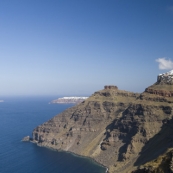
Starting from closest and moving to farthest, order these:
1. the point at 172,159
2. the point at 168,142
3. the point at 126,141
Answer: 1. the point at 172,159
2. the point at 168,142
3. the point at 126,141

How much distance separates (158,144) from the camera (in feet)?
492

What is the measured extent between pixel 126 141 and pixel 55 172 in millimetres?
51461

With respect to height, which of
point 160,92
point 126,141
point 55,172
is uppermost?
point 160,92

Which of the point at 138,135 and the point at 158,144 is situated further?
the point at 138,135

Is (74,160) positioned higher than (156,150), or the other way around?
(156,150)

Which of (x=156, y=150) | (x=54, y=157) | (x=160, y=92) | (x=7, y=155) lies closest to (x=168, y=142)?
(x=156, y=150)

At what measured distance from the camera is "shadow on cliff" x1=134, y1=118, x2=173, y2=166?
13932 centimetres

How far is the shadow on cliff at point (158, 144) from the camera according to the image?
139 metres

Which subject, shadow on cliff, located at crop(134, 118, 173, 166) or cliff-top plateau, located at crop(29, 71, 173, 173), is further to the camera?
cliff-top plateau, located at crop(29, 71, 173, 173)

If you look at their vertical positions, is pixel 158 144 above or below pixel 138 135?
below

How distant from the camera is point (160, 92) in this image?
620 feet

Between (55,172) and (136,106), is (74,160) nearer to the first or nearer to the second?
(55,172)

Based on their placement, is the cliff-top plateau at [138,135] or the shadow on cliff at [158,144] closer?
the shadow on cliff at [158,144]

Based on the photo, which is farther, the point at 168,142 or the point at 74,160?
the point at 74,160
